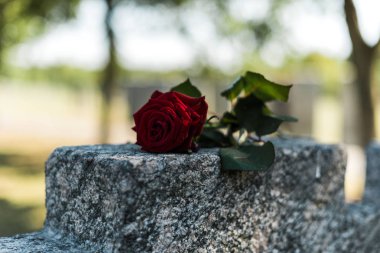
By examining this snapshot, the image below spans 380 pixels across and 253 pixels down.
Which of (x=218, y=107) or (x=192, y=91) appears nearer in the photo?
(x=192, y=91)

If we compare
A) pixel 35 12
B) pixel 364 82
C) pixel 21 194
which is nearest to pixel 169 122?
pixel 364 82

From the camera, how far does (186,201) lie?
1.50m

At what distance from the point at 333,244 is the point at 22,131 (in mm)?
14936

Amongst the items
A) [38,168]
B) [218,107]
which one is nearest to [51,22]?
[38,168]

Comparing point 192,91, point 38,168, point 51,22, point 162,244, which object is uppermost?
point 51,22

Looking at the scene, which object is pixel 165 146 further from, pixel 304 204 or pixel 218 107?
pixel 218 107

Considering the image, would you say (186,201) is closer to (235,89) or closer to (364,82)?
(235,89)

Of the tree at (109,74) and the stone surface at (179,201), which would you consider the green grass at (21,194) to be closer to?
the tree at (109,74)

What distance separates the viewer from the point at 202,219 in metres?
1.55

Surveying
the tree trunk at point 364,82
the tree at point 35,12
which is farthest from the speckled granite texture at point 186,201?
the tree at point 35,12

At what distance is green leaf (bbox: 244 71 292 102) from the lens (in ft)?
6.07


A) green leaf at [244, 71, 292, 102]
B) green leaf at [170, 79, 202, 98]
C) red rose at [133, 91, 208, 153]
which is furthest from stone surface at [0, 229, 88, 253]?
green leaf at [244, 71, 292, 102]

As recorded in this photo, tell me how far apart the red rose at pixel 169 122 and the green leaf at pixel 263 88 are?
347 mm

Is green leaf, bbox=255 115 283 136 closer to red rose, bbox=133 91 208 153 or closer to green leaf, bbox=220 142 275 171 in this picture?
green leaf, bbox=220 142 275 171
